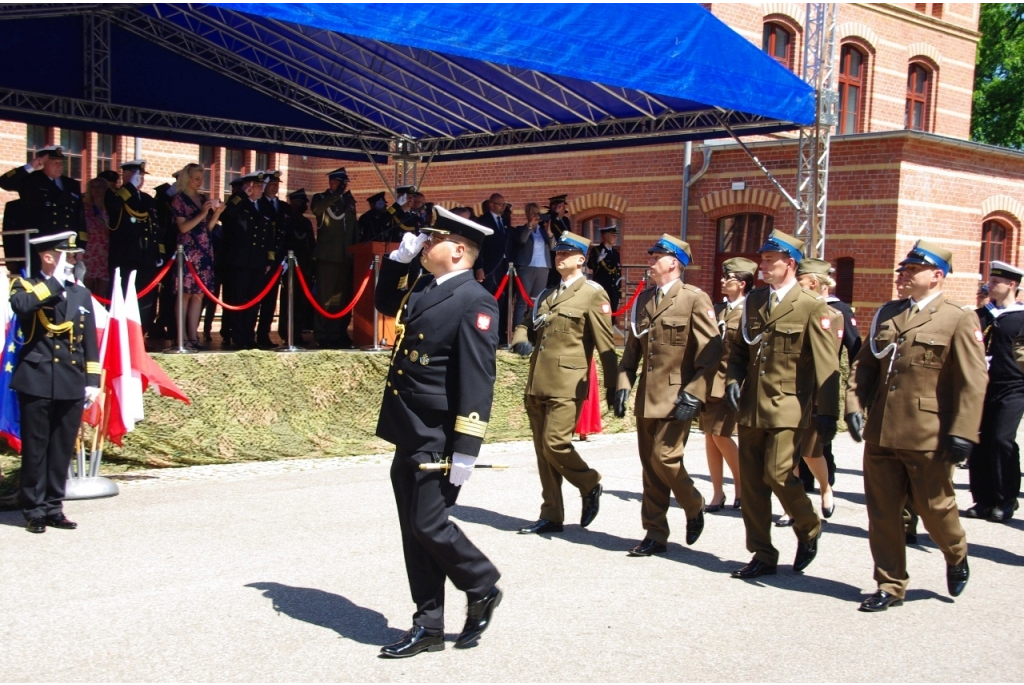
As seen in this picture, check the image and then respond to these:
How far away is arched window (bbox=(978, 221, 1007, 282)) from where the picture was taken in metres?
20.3

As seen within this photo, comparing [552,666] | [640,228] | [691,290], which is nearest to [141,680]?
[552,666]

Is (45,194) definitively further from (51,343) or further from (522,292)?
(522,292)

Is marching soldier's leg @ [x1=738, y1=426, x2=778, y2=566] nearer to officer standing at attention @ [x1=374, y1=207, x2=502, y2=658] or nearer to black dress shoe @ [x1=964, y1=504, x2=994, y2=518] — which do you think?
officer standing at attention @ [x1=374, y1=207, x2=502, y2=658]

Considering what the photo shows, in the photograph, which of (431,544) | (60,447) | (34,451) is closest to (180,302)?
(60,447)

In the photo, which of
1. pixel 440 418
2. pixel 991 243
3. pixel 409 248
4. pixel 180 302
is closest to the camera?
pixel 440 418

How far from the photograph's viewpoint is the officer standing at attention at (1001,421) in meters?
8.47

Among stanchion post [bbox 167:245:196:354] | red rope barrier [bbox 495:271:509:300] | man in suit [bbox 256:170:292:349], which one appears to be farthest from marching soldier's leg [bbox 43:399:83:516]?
red rope barrier [bbox 495:271:509:300]

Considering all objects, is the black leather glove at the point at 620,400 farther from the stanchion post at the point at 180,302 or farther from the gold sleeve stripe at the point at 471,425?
the stanchion post at the point at 180,302

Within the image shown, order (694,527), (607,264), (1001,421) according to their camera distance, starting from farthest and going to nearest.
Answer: (607,264) < (1001,421) < (694,527)

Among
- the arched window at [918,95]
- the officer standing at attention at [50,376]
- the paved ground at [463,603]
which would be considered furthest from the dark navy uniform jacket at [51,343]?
the arched window at [918,95]

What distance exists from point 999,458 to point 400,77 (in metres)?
8.70

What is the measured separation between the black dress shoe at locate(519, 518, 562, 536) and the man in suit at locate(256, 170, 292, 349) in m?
5.92

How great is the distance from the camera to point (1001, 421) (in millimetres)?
8555

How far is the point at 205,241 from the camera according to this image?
38.9 ft
